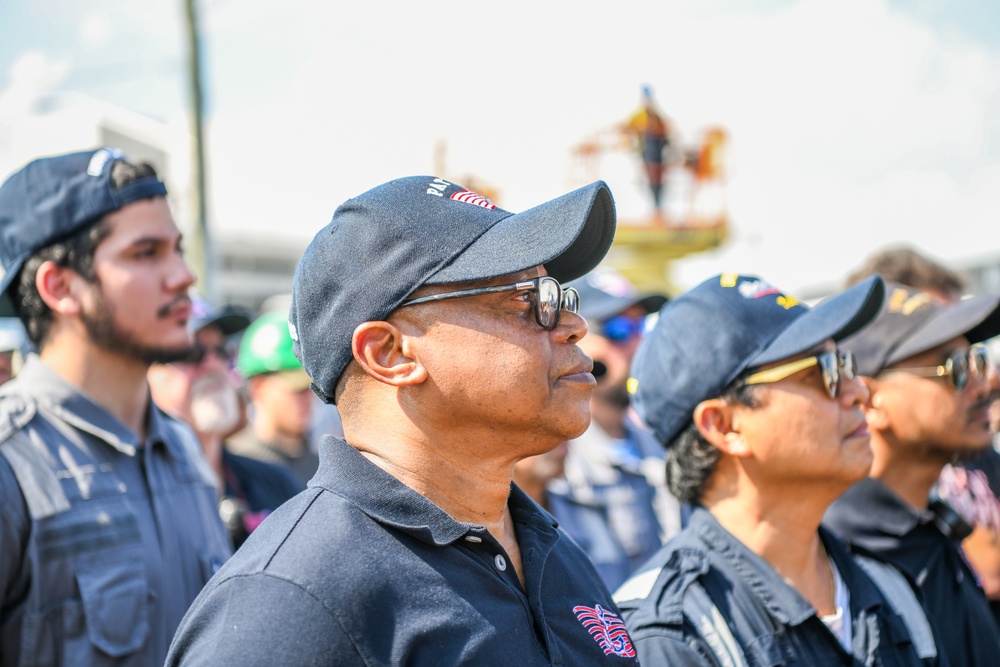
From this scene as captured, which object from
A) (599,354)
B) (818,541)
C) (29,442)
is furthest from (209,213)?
(818,541)

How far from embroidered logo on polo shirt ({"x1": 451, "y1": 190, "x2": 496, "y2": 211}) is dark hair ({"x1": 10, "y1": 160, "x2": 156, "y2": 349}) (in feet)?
5.38

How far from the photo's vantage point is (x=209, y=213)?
10.2 metres

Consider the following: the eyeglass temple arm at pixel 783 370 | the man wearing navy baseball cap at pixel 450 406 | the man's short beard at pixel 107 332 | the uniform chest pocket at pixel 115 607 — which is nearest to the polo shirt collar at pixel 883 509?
Result: the eyeglass temple arm at pixel 783 370

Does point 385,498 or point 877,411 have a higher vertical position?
point 385,498

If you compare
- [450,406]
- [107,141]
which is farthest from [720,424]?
[107,141]

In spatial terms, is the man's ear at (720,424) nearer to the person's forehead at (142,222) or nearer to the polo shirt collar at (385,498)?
the polo shirt collar at (385,498)

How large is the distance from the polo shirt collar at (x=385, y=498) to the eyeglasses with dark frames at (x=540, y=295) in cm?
31

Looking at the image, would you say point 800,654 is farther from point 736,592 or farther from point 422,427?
point 422,427

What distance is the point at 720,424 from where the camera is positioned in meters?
2.72

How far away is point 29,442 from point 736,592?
76.8 inches

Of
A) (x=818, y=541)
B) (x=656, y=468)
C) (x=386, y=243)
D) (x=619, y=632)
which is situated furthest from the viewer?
(x=656, y=468)

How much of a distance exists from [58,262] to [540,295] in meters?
1.91

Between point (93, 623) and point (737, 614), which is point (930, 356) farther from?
point (93, 623)

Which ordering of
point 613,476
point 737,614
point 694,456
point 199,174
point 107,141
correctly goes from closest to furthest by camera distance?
point 737,614, point 694,456, point 613,476, point 199,174, point 107,141
